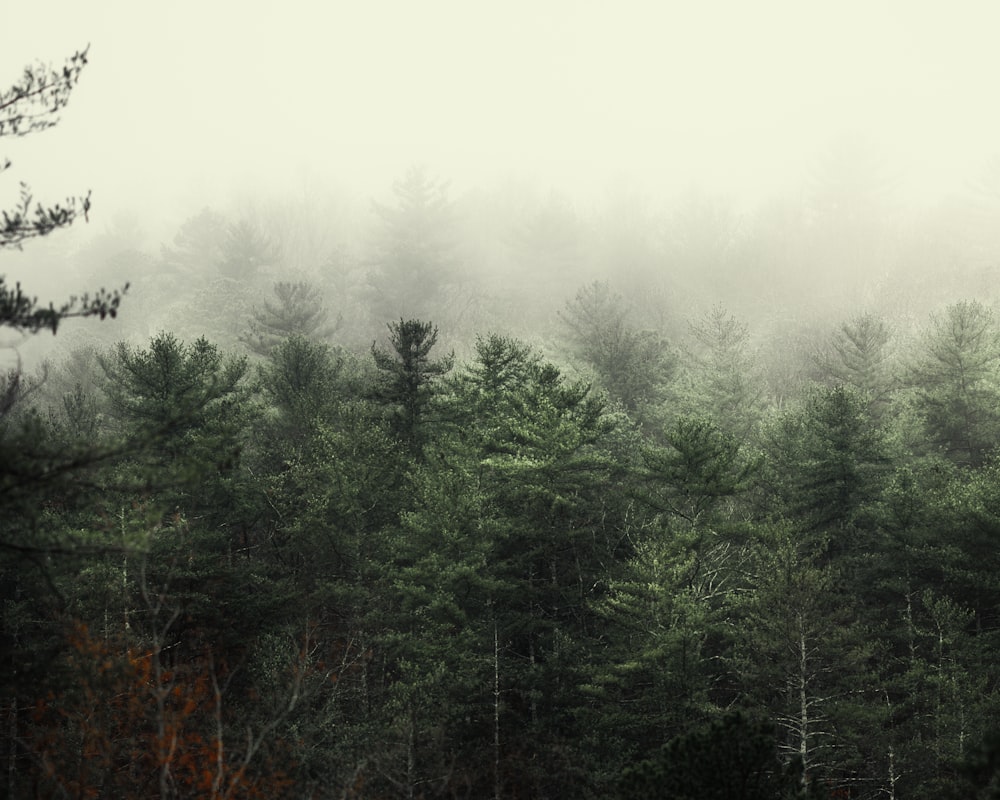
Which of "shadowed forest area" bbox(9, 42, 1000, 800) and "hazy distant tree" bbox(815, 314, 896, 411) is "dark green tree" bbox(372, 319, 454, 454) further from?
"hazy distant tree" bbox(815, 314, 896, 411)

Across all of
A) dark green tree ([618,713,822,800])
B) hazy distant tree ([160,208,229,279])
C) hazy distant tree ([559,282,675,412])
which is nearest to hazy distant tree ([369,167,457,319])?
hazy distant tree ([160,208,229,279])

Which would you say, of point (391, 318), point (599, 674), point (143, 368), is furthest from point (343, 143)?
point (599, 674)

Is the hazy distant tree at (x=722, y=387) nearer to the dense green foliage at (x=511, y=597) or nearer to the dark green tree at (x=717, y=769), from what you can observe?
the dense green foliage at (x=511, y=597)

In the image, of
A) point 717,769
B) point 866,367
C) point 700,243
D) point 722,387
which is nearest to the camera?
point 717,769

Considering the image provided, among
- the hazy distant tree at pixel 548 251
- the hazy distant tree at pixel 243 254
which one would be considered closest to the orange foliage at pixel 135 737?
the hazy distant tree at pixel 243 254

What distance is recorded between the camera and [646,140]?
105500 mm

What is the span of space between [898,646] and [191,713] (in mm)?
20072

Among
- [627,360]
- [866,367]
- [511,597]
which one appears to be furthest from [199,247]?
[866,367]

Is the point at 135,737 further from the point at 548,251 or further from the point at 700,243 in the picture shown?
the point at 700,243

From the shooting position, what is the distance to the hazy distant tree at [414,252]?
58000mm

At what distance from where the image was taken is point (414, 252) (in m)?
59.1

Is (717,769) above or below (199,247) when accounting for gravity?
below

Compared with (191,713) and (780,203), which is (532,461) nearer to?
(191,713)

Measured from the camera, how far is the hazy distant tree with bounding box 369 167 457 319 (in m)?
58.0
